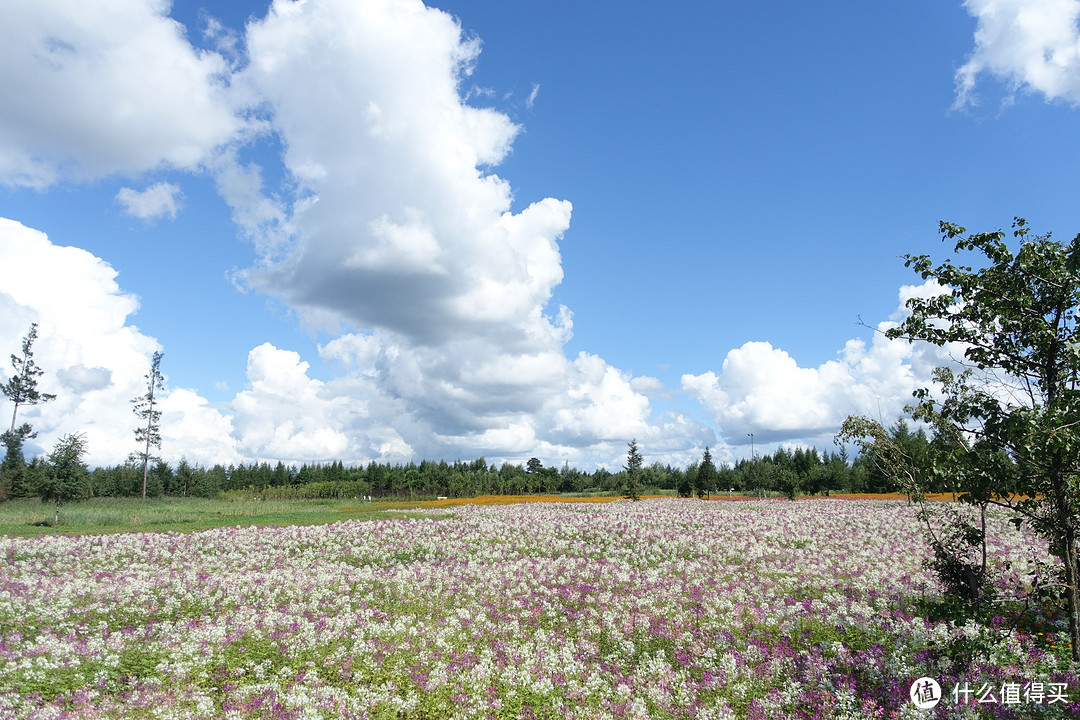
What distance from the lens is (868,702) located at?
814 centimetres

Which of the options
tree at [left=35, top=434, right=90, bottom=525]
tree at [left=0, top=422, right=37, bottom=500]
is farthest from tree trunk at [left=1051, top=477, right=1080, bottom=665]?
tree at [left=0, top=422, right=37, bottom=500]

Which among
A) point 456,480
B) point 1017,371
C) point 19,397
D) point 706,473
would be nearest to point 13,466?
point 19,397

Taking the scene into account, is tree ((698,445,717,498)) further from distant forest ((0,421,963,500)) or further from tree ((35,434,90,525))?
tree ((35,434,90,525))

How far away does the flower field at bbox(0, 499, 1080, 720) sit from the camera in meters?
8.77

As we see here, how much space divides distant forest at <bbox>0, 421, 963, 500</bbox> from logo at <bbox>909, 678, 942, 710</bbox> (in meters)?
37.6

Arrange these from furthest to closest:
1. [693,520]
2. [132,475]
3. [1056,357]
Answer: [132,475] → [693,520] → [1056,357]

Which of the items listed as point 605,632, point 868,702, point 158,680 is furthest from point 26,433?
point 868,702

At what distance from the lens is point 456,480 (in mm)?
101000

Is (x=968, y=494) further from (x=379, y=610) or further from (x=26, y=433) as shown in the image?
(x=26, y=433)

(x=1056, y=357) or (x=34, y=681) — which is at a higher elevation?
(x=1056, y=357)

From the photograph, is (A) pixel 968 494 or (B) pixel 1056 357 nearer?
(B) pixel 1056 357

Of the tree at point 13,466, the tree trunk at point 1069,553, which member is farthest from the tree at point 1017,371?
the tree at point 13,466

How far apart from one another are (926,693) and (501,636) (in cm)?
792

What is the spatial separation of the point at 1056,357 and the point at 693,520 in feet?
78.4
